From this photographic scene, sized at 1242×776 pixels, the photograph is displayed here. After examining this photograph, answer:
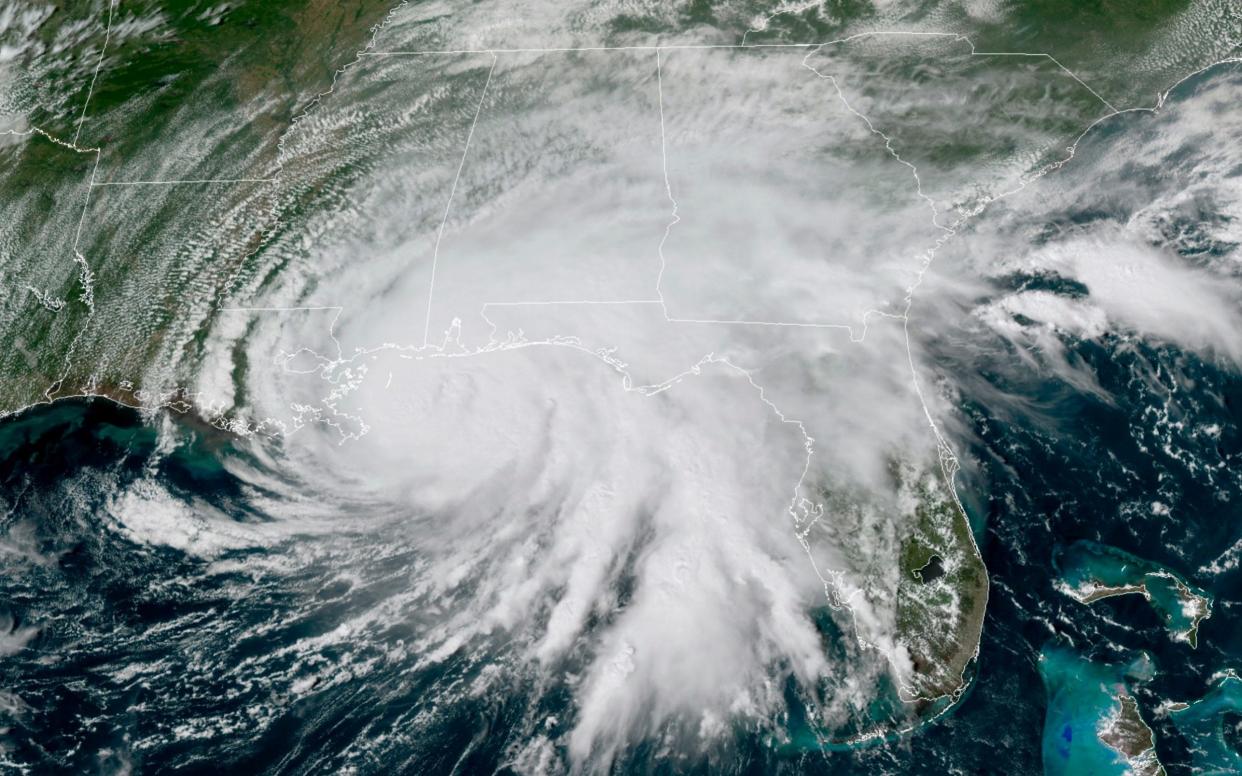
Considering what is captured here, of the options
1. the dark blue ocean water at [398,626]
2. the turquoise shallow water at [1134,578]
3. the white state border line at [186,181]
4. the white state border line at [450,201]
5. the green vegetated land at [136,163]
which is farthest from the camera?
the white state border line at [186,181]

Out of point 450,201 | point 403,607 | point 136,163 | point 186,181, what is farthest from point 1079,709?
point 136,163

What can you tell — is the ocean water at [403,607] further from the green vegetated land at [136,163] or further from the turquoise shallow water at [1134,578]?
the green vegetated land at [136,163]

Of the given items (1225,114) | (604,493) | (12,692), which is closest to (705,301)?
(604,493)

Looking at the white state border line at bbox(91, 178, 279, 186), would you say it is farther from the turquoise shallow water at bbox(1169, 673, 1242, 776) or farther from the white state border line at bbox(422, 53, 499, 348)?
the turquoise shallow water at bbox(1169, 673, 1242, 776)

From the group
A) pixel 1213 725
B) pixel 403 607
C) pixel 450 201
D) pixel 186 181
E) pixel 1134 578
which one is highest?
pixel 186 181

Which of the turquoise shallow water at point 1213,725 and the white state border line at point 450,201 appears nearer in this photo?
the turquoise shallow water at point 1213,725

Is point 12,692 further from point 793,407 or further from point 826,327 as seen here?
point 826,327

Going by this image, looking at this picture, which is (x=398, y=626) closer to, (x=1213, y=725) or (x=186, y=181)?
(x=186, y=181)

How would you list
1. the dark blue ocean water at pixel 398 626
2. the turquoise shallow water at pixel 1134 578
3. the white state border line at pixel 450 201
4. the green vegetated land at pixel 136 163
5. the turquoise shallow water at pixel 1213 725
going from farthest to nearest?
1. the green vegetated land at pixel 136 163
2. the white state border line at pixel 450 201
3. the turquoise shallow water at pixel 1134 578
4. the dark blue ocean water at pixel 398 626
5. the turquoise shallow water at pixel 1213 725

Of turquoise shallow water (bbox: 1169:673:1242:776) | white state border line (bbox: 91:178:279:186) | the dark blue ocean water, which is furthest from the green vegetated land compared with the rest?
turquoise shallow water (bbox: 1169:673:1242:776)

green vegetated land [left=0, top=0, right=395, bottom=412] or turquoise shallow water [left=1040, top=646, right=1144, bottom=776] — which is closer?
turquoise shallow water [left=1040, top=646, right=1144, bottom=776]

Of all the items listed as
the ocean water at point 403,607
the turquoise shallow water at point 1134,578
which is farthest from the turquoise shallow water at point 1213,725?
the turquoise shallow water at point 1134,578
